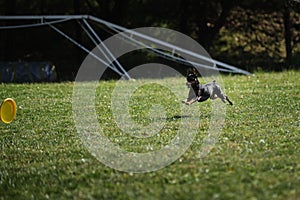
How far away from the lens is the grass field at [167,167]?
516 centimetres

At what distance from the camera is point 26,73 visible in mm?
19406

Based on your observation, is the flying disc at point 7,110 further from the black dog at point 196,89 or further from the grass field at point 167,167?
the black dog at point 196,89

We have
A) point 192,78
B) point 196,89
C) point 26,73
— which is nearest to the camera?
point 192,78

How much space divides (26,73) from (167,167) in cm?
1415

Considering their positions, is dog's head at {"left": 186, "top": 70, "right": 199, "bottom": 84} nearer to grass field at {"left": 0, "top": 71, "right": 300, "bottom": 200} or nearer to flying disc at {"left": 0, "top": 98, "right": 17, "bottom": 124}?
grass field at {"left": 0, "top": 71, "right": 300, "bottom": 200}

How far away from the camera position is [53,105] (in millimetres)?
11914

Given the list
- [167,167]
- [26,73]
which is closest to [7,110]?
[167,167]

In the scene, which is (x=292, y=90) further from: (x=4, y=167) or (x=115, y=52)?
(x=115, y=52)

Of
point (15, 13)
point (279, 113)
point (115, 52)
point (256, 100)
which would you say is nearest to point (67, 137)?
point (279, 113)

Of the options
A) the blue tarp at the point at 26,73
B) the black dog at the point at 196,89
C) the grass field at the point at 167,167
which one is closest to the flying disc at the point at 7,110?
the grass field at the point at 167,167

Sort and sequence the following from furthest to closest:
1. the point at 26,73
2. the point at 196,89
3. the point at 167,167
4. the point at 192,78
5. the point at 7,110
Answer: the point at 26,73 → the point at 196,89 → the point at 192,78 → the point at 7,110 → the point at 167,167

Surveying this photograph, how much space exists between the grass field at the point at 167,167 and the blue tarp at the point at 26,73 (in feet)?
27.0

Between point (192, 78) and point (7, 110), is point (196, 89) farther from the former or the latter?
point (7, 110)

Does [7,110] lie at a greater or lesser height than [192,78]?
lesser
